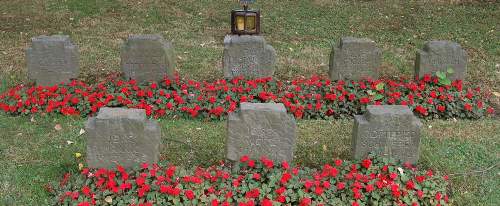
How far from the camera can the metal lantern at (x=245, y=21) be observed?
9.95 metres

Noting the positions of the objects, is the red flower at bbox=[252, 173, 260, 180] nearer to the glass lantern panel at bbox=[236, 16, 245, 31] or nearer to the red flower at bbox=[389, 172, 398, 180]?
the red flower at bbox=[389, 172, 398, 180]

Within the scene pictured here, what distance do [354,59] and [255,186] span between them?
3855 mm

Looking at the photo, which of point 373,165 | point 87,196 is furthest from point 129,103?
point 373,165

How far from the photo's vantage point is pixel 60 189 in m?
5.93

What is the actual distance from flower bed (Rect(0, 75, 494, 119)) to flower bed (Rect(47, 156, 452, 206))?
221 cm

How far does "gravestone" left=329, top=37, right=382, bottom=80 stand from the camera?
8992 mm

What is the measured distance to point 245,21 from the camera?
10.0 meters

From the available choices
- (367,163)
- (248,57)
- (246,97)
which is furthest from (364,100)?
(367,163)

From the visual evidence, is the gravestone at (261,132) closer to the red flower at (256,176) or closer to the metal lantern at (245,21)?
the red flower at (256,176)

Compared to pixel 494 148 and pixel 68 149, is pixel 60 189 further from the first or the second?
pixel 494 148

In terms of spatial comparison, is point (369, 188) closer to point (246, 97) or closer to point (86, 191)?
point (86, 191)

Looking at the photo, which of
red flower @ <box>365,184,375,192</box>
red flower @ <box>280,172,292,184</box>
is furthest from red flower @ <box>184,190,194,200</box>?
red flower @ <box>365,184,375,192</box>

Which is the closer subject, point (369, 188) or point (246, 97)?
point (369, 188)

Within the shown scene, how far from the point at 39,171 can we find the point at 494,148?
5.08 m
